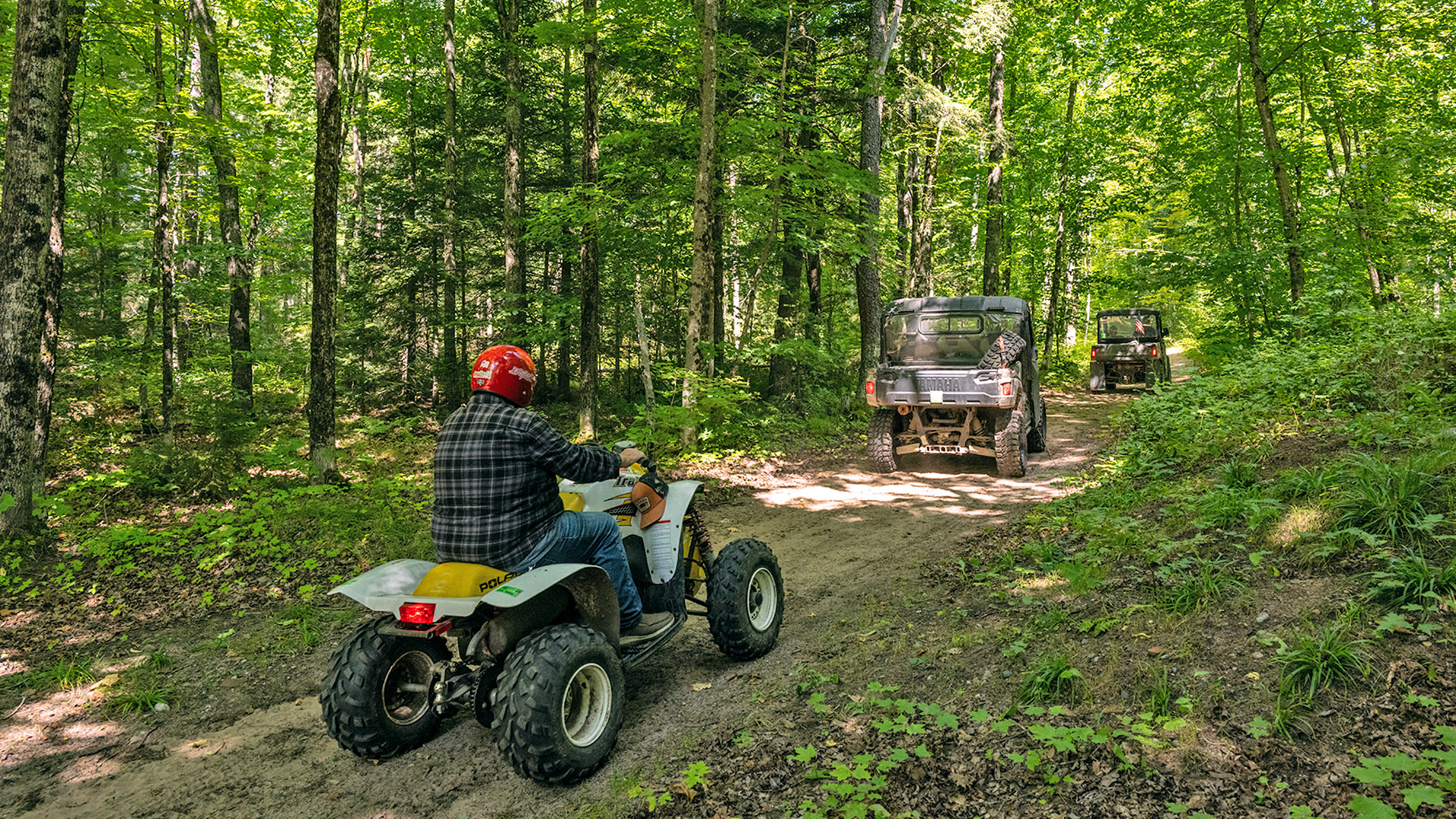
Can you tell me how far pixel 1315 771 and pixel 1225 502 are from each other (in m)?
2.71

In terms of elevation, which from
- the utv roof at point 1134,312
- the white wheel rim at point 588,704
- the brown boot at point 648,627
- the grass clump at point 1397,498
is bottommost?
the white wheel rim at point 588,704

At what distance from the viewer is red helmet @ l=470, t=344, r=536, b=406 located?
3480 millimetres

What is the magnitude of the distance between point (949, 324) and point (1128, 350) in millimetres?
11408

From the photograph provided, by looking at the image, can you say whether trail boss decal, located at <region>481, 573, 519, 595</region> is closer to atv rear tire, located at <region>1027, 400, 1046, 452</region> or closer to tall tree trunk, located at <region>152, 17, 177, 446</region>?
atv rear tire, located at <region>1027, 400, 1046, 452</region>

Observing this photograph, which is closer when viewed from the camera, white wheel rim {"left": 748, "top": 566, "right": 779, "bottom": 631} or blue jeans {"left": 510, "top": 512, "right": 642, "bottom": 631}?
blue jeans {"left": 510, "top": 512, "right": 642, "bottom": 631}

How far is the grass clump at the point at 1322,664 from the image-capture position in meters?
2.74

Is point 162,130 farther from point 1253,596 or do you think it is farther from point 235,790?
point 1253,596

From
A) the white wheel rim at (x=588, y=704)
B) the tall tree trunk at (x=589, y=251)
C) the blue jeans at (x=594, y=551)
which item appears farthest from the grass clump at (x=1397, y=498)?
the tall tree trunk at (x=589, y=251)

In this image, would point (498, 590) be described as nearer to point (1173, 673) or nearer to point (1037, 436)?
point (1173, 673)

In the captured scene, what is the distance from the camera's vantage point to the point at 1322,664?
2775 millimetres

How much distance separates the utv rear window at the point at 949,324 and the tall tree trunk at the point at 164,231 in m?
11.2

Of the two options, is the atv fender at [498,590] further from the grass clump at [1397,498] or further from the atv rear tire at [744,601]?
the grass clump at [1397,498]

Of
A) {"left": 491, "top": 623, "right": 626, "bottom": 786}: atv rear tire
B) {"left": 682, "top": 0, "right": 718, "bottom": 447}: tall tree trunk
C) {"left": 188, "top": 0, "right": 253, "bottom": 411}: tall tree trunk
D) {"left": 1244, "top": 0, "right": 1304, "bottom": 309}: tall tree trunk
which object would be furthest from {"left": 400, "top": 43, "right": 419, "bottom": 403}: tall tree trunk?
{"left": 1244, "top": 0, "right": 1304, "bottom": 309}: tall tree trunk

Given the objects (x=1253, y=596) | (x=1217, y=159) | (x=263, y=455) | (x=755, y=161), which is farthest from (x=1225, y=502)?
(x=1217, y=159)
